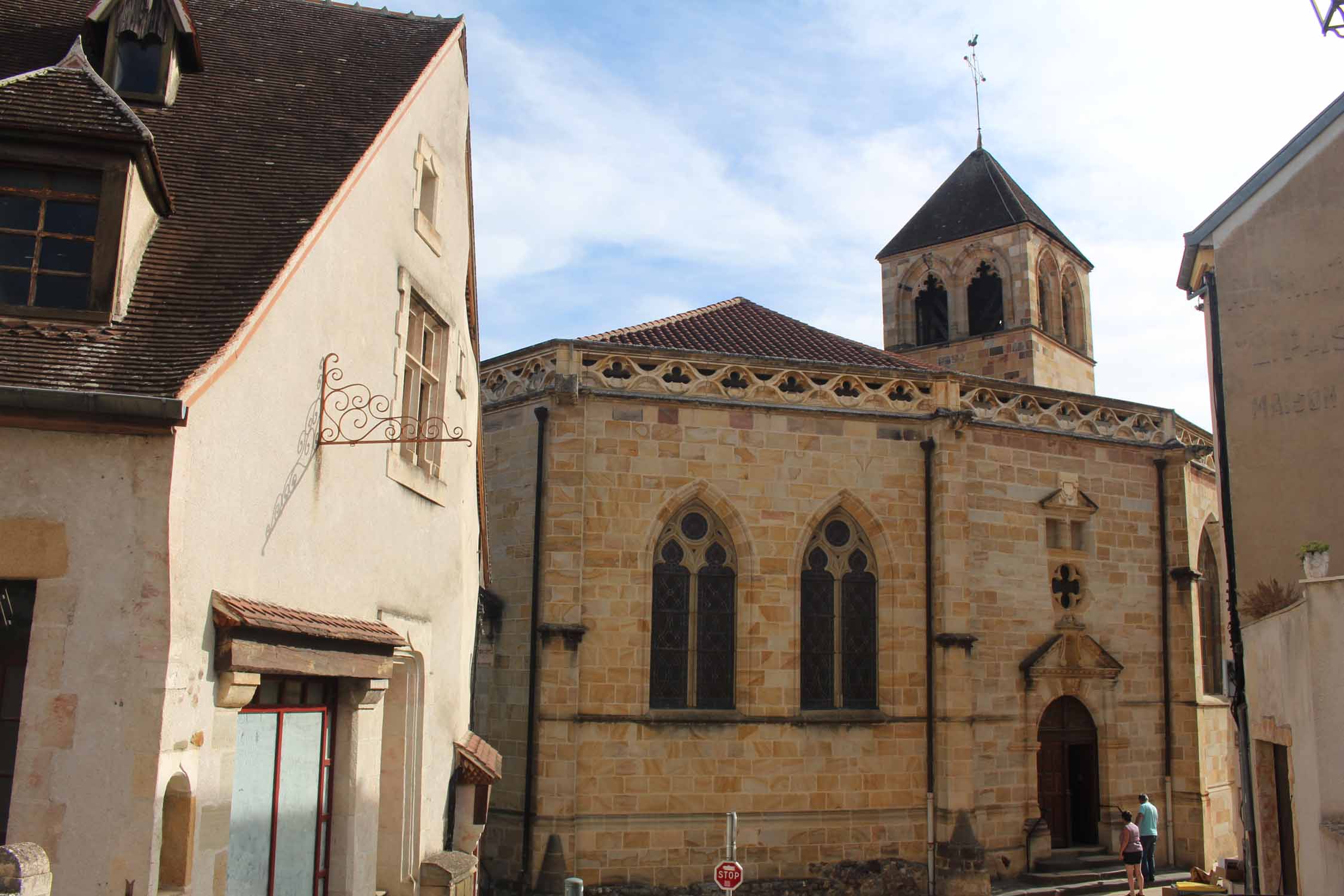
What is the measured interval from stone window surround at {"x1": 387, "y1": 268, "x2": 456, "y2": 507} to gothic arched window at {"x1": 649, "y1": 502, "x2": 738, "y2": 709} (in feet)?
16.4

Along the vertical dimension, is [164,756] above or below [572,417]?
below

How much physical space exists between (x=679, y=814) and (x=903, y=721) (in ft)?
10.5

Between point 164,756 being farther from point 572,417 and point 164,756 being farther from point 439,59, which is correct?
point 572,417

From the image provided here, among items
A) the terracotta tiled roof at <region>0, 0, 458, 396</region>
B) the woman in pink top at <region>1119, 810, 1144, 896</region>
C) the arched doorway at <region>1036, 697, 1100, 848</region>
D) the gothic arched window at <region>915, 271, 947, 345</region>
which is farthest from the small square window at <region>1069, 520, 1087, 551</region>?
the terracotta tiled roof at <region>0, 0, 458, 396</region>

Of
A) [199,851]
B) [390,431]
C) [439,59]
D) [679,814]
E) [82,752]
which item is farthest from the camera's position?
[679,814]

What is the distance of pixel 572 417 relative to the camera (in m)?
14.8

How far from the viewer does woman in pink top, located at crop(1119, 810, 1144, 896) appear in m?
14.8

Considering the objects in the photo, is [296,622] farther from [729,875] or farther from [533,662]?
[533,662]

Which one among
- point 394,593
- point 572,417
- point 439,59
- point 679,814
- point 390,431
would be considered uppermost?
point 439,59

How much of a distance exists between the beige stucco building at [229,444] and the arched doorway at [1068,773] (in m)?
9.26

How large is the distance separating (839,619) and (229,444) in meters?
10.5

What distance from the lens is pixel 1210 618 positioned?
752 inches

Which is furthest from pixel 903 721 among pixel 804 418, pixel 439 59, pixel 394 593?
pixel 439 59

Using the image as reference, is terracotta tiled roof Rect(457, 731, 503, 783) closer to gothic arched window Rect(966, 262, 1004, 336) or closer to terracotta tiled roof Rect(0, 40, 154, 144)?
terracotta tiled roof Rect(0, 40, 154, 144)
